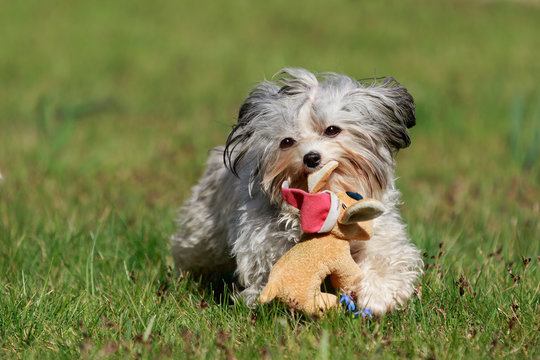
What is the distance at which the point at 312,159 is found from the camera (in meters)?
3.49

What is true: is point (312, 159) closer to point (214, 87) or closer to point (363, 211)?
point (363, 211)

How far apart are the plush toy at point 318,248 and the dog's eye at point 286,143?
0.22 metres

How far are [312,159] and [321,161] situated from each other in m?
0.05

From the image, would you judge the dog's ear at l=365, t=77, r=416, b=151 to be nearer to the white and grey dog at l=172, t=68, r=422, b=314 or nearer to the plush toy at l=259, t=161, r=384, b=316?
the white and grey dog at l=172, t=68, r=422, b=314

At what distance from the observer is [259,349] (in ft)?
10.4

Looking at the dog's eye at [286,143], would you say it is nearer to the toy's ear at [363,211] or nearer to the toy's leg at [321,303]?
the toy's ear at [363,211]

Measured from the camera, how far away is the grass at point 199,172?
11.2 ft

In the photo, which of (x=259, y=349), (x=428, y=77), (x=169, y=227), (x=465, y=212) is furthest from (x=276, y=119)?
(x=428, y=77)

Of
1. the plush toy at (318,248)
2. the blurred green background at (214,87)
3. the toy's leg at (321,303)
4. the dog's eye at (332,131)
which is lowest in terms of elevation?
the blurred green background at (214,87)

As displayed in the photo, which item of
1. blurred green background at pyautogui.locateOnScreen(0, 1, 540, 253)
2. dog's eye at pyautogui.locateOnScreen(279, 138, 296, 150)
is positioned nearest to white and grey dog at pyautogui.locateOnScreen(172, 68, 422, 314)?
dog's eye at pyautogui.locateOnScreen(279, 138, 296, 150)

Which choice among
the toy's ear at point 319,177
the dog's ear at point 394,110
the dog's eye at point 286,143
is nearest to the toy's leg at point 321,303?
the toy's ear at point 319,177

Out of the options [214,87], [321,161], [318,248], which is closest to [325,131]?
[321,161]

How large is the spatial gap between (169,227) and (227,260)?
3.60 ft

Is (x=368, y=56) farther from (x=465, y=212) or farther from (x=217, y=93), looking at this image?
(x=465, y=212)
